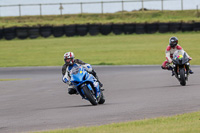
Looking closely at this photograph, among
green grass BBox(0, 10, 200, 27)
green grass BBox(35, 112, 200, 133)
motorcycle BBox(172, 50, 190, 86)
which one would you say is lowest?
green grass BBox(35, 112, 200, 133)

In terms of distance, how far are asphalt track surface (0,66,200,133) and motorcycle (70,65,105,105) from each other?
0.96 feet

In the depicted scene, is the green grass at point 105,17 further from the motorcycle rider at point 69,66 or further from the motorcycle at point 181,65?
the motorcycle rider at point 69,66

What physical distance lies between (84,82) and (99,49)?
28662mm

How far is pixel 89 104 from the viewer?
12789 millimetres

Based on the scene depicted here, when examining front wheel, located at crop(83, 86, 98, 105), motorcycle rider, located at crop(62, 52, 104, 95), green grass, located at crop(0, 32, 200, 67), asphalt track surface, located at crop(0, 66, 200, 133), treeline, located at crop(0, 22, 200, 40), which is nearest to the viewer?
asphalt track surface, located at crop(0, 66, 200, 133)

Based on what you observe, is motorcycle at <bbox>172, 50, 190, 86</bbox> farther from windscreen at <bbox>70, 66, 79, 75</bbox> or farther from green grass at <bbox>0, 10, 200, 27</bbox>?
green grass at <bbox>0, 10, 200, 27</bbox>

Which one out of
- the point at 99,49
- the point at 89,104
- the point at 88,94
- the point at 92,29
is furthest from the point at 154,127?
the point at 92,29

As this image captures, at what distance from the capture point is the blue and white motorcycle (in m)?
11.9

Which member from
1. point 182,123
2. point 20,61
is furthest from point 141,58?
point 182,123

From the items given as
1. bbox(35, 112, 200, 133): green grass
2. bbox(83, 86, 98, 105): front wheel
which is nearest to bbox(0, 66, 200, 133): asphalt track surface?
bbox(83, 86, 98, 105): front wheel

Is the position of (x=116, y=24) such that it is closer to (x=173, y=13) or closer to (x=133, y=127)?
(x=173, y=13)

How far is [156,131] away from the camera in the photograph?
773cm

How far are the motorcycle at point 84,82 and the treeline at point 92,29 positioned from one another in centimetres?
3344

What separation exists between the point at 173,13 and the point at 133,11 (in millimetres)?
5251
